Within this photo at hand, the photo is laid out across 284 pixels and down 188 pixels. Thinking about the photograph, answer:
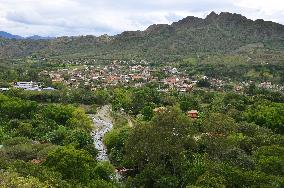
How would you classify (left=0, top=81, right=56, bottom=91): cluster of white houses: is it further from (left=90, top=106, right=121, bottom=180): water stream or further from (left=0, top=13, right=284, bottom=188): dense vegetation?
(left=90, top=106, right=121, bottom=180): water stream

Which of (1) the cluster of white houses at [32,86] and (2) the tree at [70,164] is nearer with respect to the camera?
(2) the tree at [70,164]

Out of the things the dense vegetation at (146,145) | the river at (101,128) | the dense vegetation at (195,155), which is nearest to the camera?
the dense vegetation at (146,145)

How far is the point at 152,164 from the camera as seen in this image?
4441 cm

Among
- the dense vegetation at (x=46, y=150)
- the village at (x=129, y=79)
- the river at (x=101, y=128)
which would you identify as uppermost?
the dense vegetation at (x=46, y=150)

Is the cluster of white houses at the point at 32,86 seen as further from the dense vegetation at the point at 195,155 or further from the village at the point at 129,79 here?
the dense vegetation at the point at 195,155

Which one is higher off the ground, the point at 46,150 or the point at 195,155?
the point at 195,155

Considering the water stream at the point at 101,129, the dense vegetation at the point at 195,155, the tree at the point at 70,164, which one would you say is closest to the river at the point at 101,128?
the water stream at the point at 101,129

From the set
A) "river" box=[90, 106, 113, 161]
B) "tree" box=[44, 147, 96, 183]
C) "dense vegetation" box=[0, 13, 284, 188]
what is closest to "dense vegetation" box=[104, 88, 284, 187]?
"dense vegetation" box=[0, 13, 284, 188]

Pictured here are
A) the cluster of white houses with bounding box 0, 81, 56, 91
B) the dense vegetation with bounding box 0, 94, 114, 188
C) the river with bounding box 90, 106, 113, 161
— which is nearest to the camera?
the dense vegetation with bounding box 0, 94, 114, 188

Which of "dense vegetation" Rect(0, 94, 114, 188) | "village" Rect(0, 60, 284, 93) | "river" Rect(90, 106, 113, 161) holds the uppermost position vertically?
"dense vegetation" Rect(0, 94, 114, 188)

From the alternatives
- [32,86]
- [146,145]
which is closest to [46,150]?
[146,145]

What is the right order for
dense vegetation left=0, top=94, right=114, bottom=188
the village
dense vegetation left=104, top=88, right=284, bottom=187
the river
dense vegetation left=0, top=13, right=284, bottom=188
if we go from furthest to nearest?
the village → the river → dense vegetation left=104, top=88, right=284, bottom=187 → dense vegetation left=0, top=13, right=284, bottom=188 → dense vegetation left=0, top=94, right=114, bottom=188

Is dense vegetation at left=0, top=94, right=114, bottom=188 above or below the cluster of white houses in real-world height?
above

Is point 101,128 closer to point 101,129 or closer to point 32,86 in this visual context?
point 101,129
